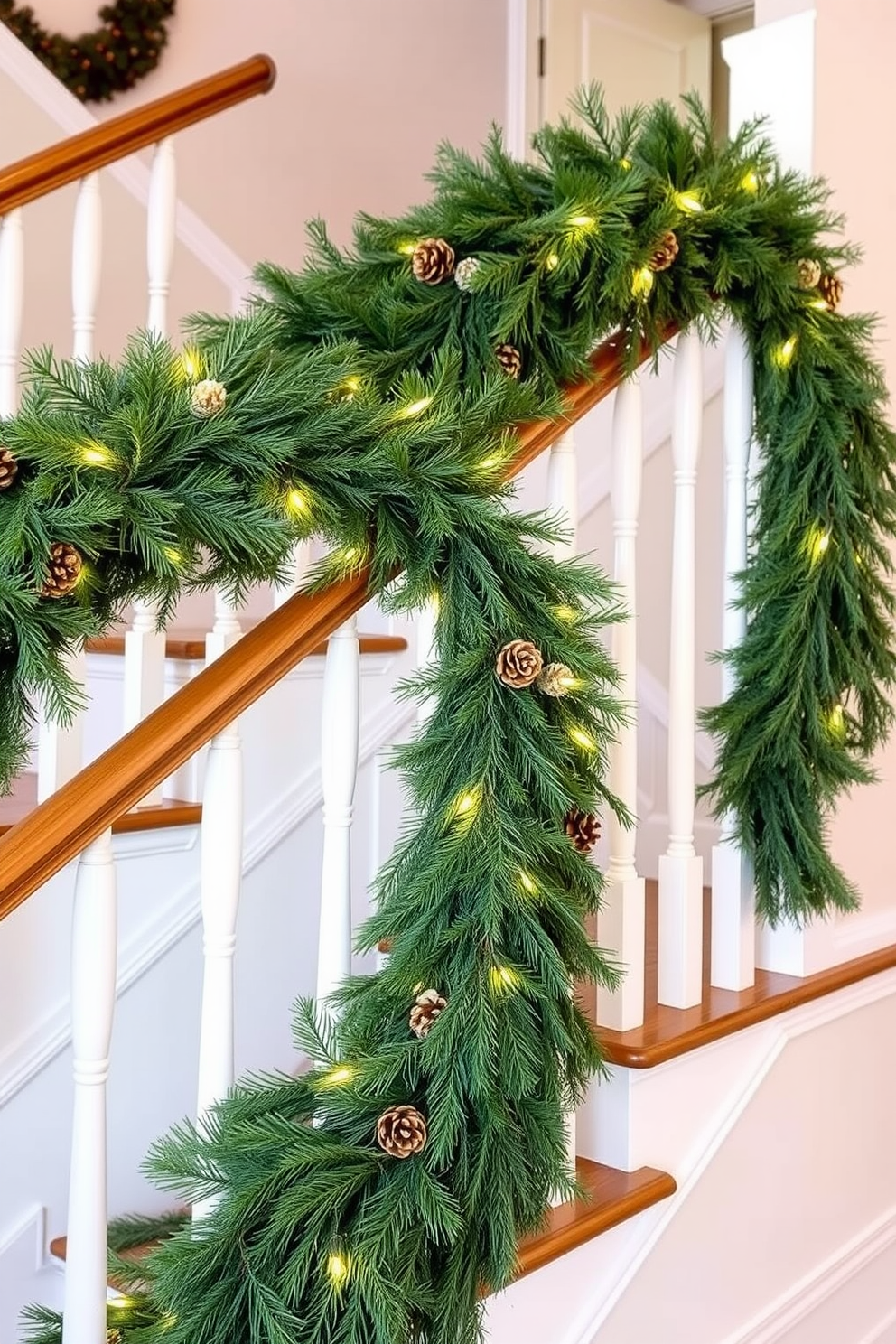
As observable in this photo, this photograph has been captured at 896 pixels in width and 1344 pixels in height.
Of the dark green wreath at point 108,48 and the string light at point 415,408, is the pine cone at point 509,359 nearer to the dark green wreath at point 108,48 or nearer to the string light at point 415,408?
the string light at point 415,408

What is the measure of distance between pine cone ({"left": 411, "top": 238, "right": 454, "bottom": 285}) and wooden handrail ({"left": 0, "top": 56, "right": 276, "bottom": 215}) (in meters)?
0.82

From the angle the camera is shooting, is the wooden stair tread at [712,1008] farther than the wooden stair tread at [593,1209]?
Yes

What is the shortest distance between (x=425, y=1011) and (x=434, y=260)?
2.62 ft

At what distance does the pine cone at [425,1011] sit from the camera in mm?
1044

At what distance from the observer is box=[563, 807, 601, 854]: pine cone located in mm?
1105

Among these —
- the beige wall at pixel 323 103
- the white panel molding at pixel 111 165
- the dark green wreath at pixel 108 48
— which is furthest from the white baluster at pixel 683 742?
the dark green wreath at pixel 108 48

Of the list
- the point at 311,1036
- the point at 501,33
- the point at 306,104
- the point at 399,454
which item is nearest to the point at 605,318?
the point at 399,454

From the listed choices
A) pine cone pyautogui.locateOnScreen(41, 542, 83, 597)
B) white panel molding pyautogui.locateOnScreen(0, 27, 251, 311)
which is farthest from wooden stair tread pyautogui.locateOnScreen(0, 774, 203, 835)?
white panel molding pyautogui.locateOnScreen(0, 27, 251, 311)

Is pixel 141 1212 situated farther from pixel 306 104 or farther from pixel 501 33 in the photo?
pixel 501 33

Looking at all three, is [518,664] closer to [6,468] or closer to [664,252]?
[6,468]

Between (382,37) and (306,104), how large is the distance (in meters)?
0.37

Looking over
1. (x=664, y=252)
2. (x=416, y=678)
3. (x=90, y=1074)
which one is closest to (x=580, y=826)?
(x=416, y=678)

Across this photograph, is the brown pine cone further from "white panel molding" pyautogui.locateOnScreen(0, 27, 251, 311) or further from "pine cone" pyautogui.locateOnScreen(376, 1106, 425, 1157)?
"white panel molding" pyautogui.locateOnScreen(0, 27, 251, 311)

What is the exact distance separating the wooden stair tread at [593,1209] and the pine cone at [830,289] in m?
1.08
